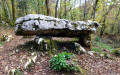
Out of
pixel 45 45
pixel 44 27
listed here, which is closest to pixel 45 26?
pixel 44 27

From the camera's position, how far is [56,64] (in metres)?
3.22

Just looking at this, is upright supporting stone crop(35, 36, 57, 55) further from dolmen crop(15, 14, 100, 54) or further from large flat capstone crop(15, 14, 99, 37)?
large flat capstone crop(15, 14, 99, 37)

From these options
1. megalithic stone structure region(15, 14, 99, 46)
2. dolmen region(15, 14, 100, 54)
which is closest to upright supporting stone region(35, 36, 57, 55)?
dolmen region(15, 14, 100, 54)

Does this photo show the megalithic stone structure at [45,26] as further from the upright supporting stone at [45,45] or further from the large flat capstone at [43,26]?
the upright supporting stone at [45,45]

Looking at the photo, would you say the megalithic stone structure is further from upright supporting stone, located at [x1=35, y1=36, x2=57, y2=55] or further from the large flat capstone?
upright supporting stone, located at [x1=35, y1=36, x2=57, y2=55]

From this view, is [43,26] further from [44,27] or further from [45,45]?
[45,45]

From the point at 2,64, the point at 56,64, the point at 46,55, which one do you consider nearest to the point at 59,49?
the point at 46,55

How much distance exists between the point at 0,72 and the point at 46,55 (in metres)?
2.10

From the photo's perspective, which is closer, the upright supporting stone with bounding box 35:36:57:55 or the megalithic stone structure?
the megalithic stone structure

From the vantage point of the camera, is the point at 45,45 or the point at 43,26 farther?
the point at 45,45

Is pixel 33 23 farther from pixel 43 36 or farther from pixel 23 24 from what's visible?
pixel 43 36

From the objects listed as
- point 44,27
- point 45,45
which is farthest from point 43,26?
point 45,45

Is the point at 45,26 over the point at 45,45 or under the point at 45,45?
over

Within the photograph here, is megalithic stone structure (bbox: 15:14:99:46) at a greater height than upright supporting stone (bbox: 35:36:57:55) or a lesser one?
greater
